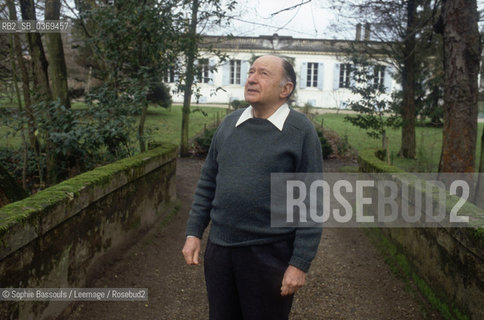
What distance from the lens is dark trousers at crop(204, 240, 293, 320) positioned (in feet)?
7.47

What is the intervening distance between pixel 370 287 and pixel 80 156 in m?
4.43

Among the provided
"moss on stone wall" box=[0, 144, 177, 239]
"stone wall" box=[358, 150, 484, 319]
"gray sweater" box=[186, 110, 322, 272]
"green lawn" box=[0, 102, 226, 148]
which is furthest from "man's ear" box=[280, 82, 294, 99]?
"green lawn" box=[0, 102, 226, 148]

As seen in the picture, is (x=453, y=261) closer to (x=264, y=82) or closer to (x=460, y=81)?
(x=264, y=82)

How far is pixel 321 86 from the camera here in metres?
36.9

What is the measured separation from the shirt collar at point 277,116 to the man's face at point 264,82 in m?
0.07

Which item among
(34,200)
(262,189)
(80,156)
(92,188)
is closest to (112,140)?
(80,156)

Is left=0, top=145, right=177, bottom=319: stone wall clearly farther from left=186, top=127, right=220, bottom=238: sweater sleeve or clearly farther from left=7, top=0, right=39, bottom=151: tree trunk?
left=7, top=0, right=39, bottom=151: tree trunk

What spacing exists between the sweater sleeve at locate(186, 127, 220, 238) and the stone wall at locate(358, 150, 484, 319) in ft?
6.15

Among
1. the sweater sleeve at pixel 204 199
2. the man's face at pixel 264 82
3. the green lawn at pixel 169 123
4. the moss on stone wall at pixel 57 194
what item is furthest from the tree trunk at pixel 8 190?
the green lawn at pixel 169 123

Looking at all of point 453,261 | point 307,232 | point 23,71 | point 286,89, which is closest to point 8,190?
point 286,89

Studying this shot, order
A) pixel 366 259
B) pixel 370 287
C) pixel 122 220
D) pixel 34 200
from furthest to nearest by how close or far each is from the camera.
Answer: pixel 366 259 < pixel 122 220 < pixel 370 287 < pixel 34 200

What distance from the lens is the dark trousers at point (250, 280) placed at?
228cm

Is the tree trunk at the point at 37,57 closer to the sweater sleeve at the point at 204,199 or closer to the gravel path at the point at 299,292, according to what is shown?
the gravel path at the point at 299,292

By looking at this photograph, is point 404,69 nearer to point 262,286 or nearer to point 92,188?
point 92,188
